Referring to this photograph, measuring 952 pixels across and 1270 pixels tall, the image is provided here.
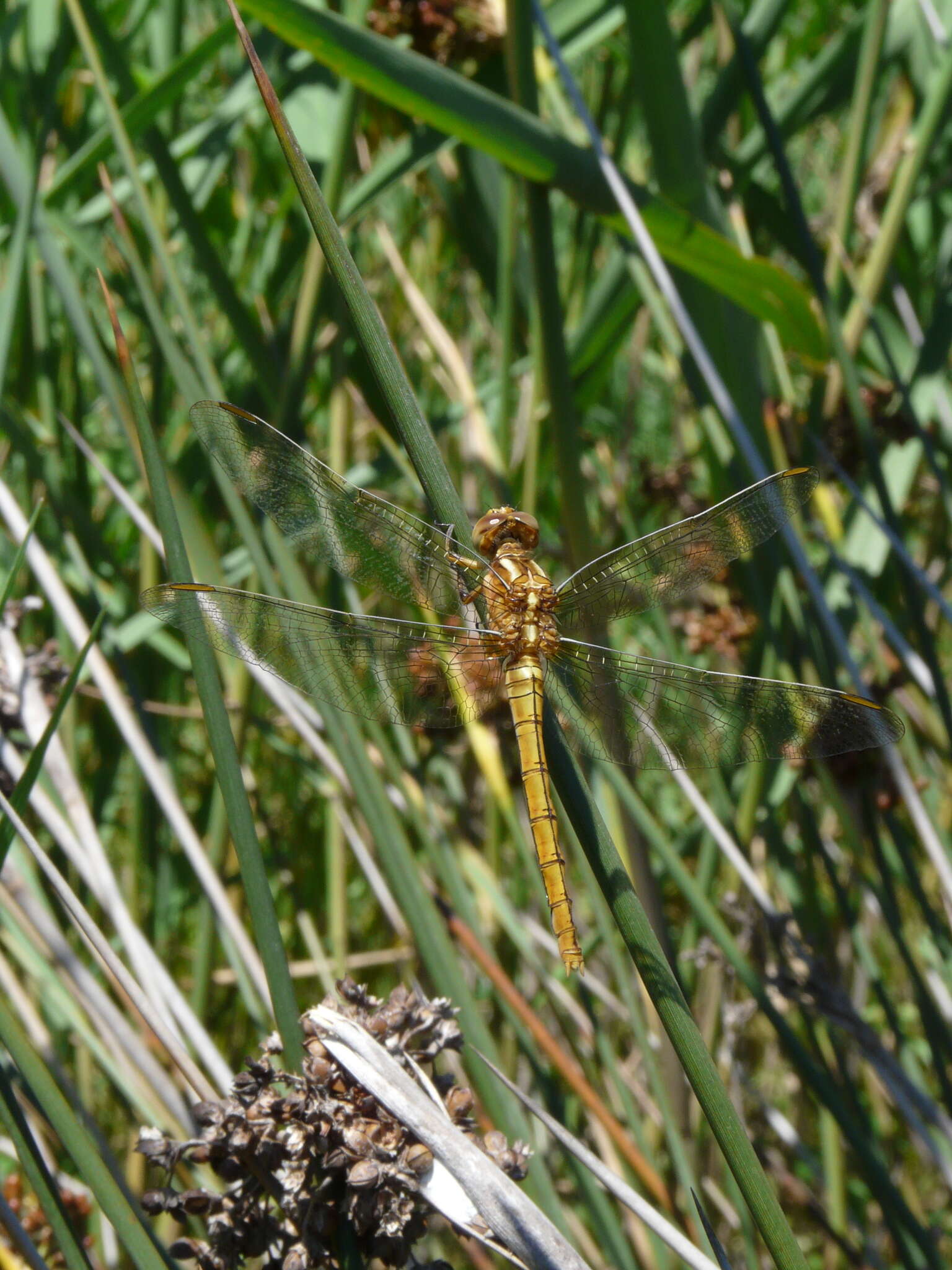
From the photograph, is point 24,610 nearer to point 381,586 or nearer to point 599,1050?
→ point 381,586

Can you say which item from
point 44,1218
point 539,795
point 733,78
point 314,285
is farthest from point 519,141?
point 44,1218

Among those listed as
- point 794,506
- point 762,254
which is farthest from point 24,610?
point 762,254

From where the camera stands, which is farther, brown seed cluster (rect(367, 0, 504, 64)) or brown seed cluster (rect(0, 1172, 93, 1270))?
brown seed cluster (rect(367, 0, 504, 64))

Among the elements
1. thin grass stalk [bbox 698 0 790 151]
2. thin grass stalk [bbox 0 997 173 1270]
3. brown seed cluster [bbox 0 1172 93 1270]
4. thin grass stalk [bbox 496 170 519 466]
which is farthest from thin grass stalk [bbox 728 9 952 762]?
brown seed cluster [bbox 0 1172 93 1270]

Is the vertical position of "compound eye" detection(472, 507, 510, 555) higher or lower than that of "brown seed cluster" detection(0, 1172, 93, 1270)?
higher

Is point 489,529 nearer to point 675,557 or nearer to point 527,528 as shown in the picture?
point 527,528

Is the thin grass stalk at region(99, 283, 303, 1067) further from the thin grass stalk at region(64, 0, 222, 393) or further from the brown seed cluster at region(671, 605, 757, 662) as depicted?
the brown seed cluster at region(671, 605, 757, 662)

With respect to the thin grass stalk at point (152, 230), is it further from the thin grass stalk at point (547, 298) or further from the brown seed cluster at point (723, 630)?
the brown seed cluster at point (723, 630)

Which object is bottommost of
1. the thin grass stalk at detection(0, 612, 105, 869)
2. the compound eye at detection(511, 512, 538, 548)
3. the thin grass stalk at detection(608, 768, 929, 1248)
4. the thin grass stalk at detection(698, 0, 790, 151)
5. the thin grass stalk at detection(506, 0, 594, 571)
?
the thin grass stalk at detection(608, 768, 929, 1248)
